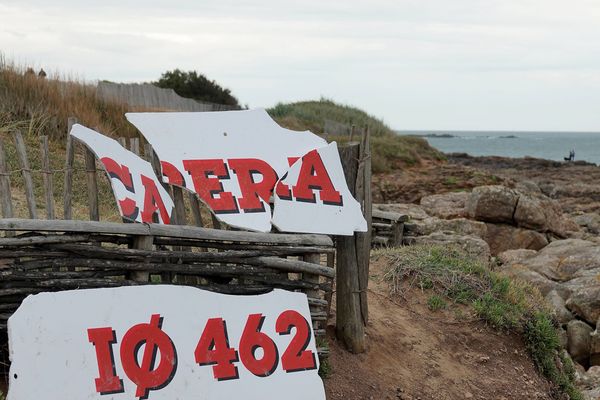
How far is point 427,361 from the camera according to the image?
21.7 feet

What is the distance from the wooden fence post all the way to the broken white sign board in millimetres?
210

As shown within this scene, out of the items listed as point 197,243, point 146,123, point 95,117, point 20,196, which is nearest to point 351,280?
point 197,243

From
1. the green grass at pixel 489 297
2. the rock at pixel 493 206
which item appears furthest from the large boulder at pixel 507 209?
the green grass at pixel 489 297

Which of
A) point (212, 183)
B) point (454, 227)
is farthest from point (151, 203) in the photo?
point (454, 227)

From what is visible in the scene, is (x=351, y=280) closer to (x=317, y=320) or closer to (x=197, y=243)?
(x=317, y=320)

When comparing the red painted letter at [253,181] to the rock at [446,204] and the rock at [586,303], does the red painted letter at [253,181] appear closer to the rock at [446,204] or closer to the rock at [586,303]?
the rock at [586,303]

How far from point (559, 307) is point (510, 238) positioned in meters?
3.53

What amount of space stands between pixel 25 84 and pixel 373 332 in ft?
26.5

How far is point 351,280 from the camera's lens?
20.7ft

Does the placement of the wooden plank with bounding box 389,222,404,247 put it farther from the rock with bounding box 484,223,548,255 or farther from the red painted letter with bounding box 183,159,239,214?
the red painted letter with bounding box 183,159,239,214

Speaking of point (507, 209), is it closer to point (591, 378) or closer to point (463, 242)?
point (463, 242)

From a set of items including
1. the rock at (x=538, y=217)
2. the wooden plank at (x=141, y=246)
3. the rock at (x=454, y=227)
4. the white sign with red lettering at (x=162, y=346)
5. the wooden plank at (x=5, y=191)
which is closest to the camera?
the white sign with red lettering at (x=162, y=346)

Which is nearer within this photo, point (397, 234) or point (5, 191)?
point (5, 191)

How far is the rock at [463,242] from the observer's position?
10.5 meters
